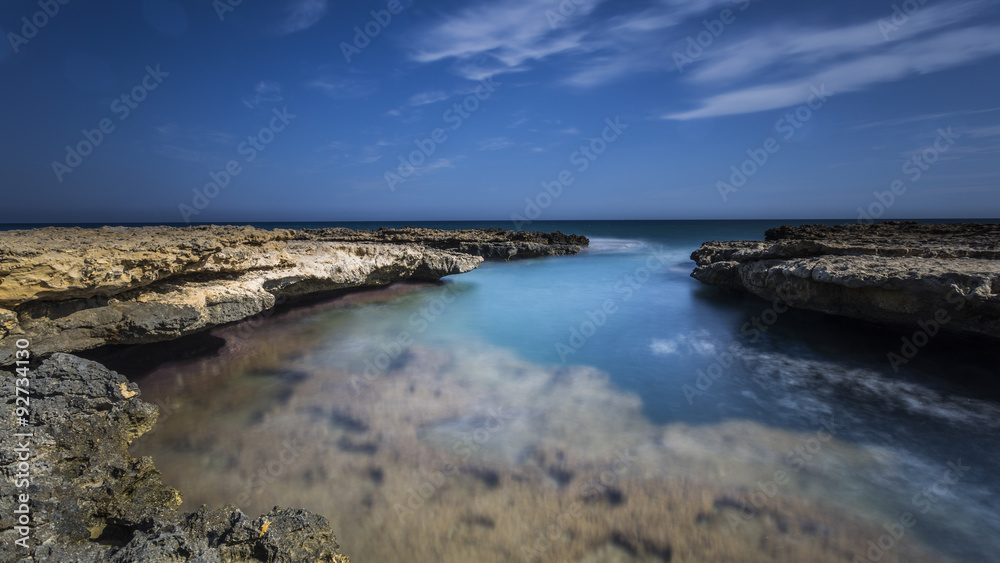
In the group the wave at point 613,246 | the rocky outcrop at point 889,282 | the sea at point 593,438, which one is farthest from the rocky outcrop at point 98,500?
the wave at point 613,246

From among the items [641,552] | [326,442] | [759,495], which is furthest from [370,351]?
Result: [759,495]

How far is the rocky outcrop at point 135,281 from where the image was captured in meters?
3.79

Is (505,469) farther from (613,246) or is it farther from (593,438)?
(613,246)

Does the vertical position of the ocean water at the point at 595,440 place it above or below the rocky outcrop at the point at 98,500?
below

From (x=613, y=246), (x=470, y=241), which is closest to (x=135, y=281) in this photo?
(x=470, y=241)

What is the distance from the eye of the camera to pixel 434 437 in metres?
4.03

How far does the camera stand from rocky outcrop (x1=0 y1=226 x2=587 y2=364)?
3.79 m

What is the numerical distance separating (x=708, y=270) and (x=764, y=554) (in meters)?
10.3

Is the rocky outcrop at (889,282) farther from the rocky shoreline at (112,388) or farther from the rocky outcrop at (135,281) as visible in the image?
the rocky outcrop at (135,281)

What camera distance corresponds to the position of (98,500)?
2637 millimetres

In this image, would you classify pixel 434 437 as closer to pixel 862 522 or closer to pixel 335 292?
pixel 862 522

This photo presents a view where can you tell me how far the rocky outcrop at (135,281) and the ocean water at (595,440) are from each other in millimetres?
846

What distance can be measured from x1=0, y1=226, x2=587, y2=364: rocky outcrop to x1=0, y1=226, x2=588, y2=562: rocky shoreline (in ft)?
0.04

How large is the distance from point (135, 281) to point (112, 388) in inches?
61.3
